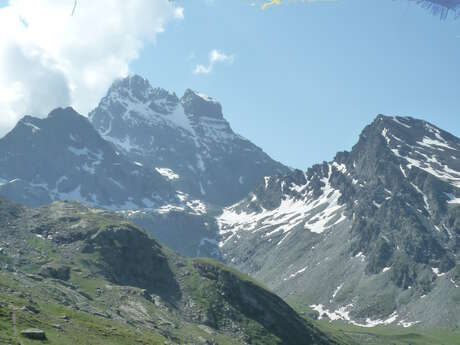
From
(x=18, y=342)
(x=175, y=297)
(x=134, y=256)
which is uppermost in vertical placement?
(x=134, y=256)

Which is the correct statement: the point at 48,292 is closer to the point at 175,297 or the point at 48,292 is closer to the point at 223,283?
the point at 175,297

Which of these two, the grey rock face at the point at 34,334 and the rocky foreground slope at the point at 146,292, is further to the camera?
the rocky foreground slope at the point at 146,292

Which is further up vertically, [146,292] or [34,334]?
[146,292]

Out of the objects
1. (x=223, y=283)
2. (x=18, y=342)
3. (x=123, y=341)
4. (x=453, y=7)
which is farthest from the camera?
(x=223, y=283)

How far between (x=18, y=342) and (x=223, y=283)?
472 feet

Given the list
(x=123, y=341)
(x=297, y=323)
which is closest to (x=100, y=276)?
(x=297, y=323)

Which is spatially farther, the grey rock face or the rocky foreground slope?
the rocky foreground slope

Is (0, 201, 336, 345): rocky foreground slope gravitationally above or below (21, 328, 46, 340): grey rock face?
above

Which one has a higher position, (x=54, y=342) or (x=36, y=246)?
(x=36, y=246)

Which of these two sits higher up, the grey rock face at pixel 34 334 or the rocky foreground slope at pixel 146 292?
the rocky foreground slope at pixel 146 292

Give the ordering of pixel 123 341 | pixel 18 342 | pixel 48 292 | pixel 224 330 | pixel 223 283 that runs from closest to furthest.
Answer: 1. pixel 18 342
2. pixel 123 341
3. pixel 48 292
4. pixel 224 330
5. pixel 223 283

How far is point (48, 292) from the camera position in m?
132

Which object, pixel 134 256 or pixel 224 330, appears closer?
pixel 224 330

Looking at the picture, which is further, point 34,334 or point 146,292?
point 146,292
